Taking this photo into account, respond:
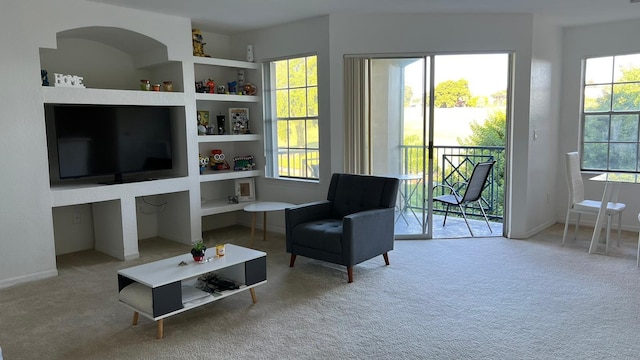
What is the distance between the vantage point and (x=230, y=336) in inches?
113

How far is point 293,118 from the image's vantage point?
18.1 feet

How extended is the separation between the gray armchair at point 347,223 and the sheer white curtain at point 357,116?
2.30 feet

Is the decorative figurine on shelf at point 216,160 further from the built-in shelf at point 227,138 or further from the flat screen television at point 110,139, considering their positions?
the flat screen television at point 110,139

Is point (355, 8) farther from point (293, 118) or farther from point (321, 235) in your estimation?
point (321, 235)

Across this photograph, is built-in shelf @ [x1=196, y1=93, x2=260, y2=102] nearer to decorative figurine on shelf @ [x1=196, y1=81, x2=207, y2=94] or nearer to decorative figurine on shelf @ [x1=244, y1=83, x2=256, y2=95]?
decorative figurine on shelf @ [x1=244, y1=83, x2=256, y2=95]

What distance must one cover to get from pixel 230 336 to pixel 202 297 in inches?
13.5

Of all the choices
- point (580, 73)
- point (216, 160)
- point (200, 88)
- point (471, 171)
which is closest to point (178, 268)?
point (216, 160)

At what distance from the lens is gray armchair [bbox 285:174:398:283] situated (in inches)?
148

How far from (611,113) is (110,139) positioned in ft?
18.6

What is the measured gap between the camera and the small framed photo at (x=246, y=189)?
570 cm

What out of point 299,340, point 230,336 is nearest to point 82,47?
point 230,336

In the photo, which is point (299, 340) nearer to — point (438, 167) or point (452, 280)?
point (452, 280)

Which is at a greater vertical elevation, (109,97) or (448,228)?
(109,97)

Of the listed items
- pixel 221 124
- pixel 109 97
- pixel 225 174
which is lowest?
pixel 225 174
